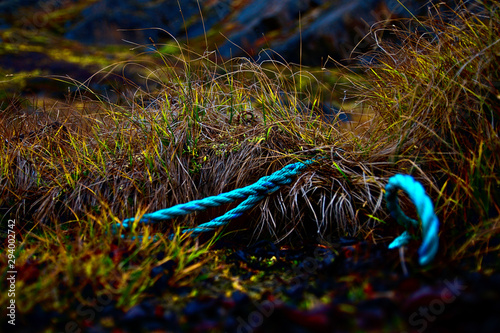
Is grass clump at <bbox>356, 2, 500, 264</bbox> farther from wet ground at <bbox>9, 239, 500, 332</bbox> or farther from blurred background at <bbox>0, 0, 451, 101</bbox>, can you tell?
blurred background at <bbox>0, 0, 451, 101</bbox>

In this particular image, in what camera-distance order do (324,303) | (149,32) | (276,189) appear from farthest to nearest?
1. (149,32)
2. (276,189)
3. (324,303)

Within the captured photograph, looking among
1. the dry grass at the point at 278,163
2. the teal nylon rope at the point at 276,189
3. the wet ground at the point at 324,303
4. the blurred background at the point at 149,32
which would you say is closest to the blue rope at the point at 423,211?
the teal nylon rope at the point at 276,189

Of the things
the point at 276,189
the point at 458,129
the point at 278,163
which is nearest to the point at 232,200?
the point at 276,189

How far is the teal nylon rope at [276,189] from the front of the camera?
1153 millimetres

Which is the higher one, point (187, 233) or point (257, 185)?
point (257, 185)

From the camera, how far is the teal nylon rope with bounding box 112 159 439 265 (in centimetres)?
115

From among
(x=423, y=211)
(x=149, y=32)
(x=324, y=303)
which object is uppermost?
(x=149, y=32)

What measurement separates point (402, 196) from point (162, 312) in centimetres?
131

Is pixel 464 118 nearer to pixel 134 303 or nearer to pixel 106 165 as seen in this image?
pixel 134 303

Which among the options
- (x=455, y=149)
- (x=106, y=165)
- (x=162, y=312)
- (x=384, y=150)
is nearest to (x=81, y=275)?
(x=162, y=312)

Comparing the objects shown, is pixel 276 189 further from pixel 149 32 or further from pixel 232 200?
pixel 149 32

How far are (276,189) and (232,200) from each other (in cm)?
27

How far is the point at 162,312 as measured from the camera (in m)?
1.06

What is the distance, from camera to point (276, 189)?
1.90 meters
